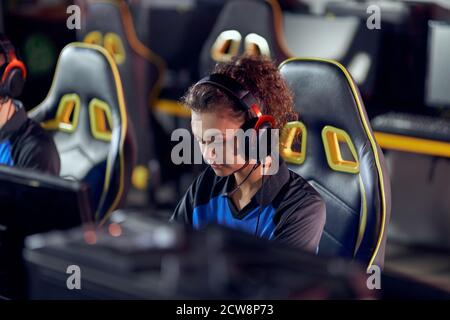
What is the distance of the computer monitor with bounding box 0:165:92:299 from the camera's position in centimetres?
97

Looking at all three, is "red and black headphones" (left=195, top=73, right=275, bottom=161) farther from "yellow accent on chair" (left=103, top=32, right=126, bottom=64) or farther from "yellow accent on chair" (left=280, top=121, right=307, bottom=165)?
"yellow accent on chair" (left=103, top=32, right=126, bottom=64)

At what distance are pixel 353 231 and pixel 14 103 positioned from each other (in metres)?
0.87

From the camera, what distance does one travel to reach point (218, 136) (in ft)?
4.68

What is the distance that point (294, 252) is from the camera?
0.76 metres

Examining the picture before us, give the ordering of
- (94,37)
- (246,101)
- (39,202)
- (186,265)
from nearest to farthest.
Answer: (186,265)
(39,202)
(246,101)
(94,37)

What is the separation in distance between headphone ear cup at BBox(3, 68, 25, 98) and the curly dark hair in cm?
58

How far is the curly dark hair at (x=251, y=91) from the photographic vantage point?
1405 mm

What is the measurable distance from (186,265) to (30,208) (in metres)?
0.30

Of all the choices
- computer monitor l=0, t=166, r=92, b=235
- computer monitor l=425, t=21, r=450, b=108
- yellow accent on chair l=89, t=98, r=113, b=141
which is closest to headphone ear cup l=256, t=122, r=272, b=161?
computer monitor l=0, t=166, r=92, b=235

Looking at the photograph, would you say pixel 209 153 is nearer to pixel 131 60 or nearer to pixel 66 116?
pixel 66 116

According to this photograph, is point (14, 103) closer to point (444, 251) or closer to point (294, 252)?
point (294, 252)

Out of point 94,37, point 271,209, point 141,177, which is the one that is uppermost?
point 94,37

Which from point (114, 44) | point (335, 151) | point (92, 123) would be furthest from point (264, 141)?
point (114, 44)

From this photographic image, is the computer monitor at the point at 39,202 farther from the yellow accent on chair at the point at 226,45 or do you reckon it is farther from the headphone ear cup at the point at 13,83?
the yellow accent on chair at the point at 226,45
